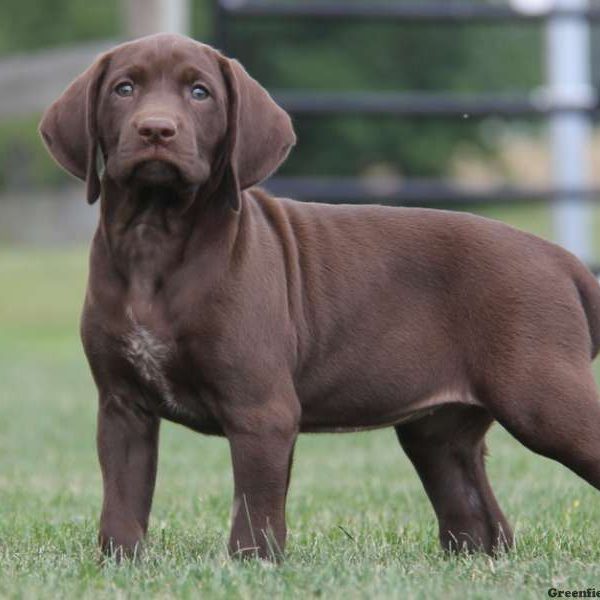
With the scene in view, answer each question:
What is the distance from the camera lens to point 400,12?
11680mm

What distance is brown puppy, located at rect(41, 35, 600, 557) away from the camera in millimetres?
4508

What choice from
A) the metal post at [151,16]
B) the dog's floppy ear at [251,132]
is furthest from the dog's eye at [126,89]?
the metal post at [151,16]

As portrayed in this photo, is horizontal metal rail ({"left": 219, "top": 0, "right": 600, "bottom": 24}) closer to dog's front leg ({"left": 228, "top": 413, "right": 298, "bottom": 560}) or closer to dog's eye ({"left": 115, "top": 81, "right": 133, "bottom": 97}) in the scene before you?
dog's eye ({"left": 115, "top": 81, "right": 133, "bottom": 97})

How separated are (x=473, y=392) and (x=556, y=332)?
31cm

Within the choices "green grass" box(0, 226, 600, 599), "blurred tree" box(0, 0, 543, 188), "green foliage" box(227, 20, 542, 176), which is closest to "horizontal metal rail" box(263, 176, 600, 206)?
"green grass" box(0, 226, 600, 599)

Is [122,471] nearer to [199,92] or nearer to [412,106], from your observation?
[199,92]

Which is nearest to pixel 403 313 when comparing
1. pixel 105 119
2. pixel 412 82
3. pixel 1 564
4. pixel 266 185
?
pixel 105 119

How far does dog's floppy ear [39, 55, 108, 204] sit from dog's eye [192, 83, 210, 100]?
11.4 inches

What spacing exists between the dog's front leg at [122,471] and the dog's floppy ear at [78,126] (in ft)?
2.12

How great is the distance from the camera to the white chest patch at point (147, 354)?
451 centimetres

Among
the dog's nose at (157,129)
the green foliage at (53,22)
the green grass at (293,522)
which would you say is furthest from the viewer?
the green foliage at (53,22)

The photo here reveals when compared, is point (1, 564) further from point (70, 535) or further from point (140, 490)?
point (70, 535)

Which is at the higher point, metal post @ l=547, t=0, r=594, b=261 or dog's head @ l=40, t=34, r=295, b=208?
dog's head @ l=40, t=34, r=295, b=208

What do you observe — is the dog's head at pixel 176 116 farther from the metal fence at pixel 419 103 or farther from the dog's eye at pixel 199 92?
the metal fence at pixel 419 103
